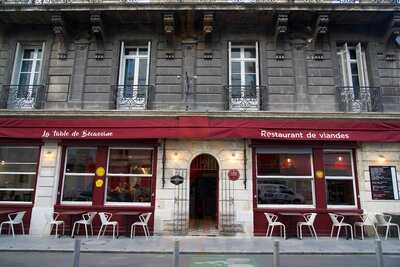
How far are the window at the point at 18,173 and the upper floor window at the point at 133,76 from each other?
351 cm

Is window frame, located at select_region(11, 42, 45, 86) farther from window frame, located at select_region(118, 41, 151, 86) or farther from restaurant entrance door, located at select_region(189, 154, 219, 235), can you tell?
restaurant entrance door, located at select_region(189, 154, 219, 235)

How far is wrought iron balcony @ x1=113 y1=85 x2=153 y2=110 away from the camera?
35.8ft

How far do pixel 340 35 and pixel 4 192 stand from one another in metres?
12.8

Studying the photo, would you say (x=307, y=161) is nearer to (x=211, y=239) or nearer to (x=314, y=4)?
(x=211, y=239)

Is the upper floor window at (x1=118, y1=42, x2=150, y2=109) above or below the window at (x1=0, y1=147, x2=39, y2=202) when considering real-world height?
above

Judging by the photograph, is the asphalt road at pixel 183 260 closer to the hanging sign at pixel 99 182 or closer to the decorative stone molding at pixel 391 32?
the hanging sign at pixel 99 182

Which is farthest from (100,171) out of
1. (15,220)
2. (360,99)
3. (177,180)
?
(360,99)

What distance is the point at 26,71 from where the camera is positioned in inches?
459

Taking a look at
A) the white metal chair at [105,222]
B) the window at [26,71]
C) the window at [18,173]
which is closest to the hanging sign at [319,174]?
the white metal chair at [105,222]

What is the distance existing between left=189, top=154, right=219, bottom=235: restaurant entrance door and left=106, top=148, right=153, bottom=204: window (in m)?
1.56

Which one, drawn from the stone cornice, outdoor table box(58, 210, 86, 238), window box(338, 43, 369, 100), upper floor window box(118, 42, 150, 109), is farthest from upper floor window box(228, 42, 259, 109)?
outdoor table box(58, 210, 86, 238)

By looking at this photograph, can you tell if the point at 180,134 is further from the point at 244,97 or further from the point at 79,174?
the point at 79,174

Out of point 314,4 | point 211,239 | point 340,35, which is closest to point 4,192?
point 211,239

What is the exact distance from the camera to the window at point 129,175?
422 inches
